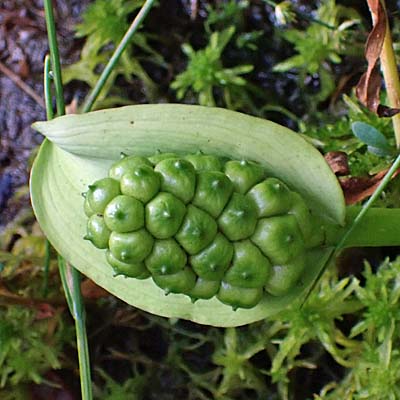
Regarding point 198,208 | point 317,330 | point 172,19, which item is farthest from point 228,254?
point 172,19

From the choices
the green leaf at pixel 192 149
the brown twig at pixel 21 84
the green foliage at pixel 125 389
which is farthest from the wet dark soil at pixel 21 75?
the green leaf at pixel 192 149

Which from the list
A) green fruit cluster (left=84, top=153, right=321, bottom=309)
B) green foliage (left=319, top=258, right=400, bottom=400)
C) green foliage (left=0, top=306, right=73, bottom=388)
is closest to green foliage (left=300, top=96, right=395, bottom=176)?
green foliage (left=319, top=258, right=400, bottom=400)

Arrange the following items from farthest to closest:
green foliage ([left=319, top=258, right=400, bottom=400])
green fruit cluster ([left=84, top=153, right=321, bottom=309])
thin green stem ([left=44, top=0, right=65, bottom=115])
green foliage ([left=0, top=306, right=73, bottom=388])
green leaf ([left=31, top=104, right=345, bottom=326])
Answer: green foliage ([left=0, top=306, right=73, bottom=388]) < green foliage ([left=319, top=258, right=400, bottom=400]) < thin green stem ([left=44, top=0, right=65, bottom=115]) < green leaf ([left=31, top=104, right=345, bottom=326]) < green fruit cluster ([left=84, top=153, right=321, bottom=309])

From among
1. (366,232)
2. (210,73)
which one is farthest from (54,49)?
(366,232)

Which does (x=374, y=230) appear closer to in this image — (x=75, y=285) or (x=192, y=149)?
(x=192, y=149)

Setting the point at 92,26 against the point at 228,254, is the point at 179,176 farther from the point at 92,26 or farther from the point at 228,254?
the point at 92,26

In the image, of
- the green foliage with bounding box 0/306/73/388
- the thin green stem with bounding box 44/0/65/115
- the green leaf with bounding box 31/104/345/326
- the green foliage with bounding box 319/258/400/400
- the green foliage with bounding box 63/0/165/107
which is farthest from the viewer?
the green foliage with bounding box 63/0/165/107

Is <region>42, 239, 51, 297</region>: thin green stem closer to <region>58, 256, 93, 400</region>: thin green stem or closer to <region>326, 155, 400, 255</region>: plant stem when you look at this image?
<region>58, 256, 93, 400</region>: thin green stem
